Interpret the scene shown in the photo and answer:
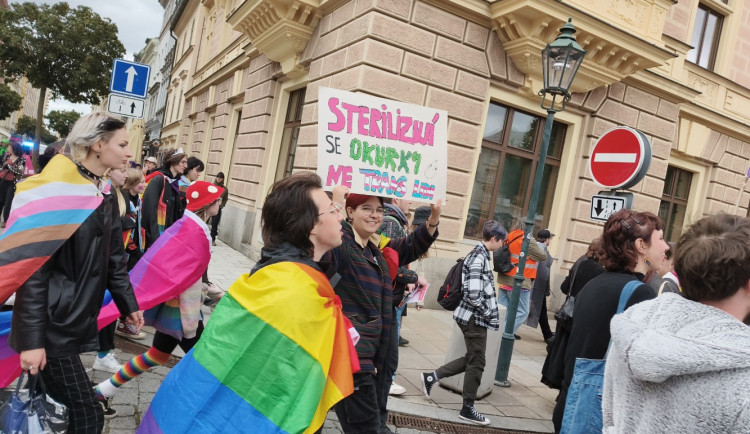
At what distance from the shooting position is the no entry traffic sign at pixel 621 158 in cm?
482

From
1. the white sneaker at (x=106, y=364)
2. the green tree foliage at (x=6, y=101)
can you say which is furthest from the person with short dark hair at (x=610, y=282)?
the green tree foliage at (x=6, y=101)

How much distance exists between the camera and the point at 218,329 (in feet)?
6.42

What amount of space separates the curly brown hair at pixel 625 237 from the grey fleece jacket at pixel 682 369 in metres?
1.49

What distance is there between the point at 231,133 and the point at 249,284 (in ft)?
47.4

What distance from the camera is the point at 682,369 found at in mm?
1278

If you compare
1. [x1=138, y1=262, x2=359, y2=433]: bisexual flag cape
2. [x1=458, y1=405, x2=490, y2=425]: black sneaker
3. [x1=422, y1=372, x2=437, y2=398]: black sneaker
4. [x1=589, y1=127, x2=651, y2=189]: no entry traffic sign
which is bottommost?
[x1=458, y1=405, x2=490, y2=425]: black sneaker

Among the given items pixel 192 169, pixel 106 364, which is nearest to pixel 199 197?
pixel 106 364

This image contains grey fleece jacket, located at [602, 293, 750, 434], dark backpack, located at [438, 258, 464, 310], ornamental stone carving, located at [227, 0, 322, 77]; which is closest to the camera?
grey fleece jacket, located at [602, 293, 750, 434]

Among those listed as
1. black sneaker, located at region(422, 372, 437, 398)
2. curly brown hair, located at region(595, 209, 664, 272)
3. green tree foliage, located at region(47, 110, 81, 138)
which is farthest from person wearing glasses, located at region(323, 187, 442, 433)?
green tree foliage, located at region(47, 110, 81, 138)

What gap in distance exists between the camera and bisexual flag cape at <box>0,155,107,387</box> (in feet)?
7.06

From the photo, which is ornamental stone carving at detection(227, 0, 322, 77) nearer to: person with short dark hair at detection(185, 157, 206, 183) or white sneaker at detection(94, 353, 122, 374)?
person with short dark hair at detection(185, 157, 206, 183)

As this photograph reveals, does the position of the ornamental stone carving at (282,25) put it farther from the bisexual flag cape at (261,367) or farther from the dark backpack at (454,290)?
the bisexual flag cape at (261,367)

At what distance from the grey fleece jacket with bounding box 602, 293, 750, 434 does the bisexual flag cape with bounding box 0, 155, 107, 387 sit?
7.32 feet

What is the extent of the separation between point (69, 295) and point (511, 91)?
27.1 feet
